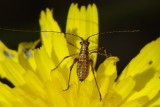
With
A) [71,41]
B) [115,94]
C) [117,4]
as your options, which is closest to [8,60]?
[71,41]

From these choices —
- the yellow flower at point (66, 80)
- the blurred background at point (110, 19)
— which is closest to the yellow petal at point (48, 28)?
the yellow flower at point (66, 80)

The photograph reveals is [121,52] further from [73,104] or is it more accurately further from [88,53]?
[73,104]

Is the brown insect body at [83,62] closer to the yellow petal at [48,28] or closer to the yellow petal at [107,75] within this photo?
the yellow petal at [107,75]

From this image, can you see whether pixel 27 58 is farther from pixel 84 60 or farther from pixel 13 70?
pixel 84 60

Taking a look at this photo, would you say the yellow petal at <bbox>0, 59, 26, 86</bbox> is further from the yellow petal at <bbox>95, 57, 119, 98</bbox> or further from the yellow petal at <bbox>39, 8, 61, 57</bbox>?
the yellow petal at <bbox>95, 57, 119, 98</bbox>

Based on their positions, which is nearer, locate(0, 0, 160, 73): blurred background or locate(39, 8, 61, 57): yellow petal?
locate(39, 8, 61, 57): yellow petal

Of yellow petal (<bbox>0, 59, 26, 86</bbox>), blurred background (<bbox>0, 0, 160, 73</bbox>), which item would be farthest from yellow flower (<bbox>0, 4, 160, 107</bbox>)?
blurred background (<bbox>0, 0, 160, 73</bbox>)
